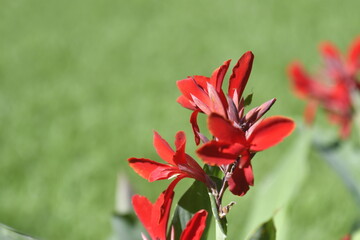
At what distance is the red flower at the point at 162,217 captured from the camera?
512mm

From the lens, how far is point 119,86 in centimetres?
331

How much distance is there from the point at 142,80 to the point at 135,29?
1.03 metres

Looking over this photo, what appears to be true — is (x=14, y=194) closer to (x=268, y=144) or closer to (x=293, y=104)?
(x=293, y=104)

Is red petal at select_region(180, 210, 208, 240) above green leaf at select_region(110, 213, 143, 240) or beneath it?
above

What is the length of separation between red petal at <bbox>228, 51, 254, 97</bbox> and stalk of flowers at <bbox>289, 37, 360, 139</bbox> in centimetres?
86

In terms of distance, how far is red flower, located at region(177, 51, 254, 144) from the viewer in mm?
496

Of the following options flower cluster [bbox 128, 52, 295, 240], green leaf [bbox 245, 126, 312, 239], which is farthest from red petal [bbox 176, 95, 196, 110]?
green leaf [bbox 245, 126, 312, 239]

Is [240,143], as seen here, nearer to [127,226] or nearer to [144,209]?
[144,209]

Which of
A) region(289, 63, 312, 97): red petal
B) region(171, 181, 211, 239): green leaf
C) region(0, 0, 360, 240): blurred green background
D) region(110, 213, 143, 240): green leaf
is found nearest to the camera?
region(171, 181, 211, 239): green leaf

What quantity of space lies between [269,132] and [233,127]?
0.03m

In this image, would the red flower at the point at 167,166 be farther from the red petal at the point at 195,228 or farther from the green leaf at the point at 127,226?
the green leaf at the point at 127,226

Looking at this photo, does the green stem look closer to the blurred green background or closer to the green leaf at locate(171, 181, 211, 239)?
the green leaf at locate(171, 181, 211, 239)

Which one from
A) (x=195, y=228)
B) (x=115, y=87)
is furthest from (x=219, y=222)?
(x=115, y=87)

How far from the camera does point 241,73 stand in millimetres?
505
